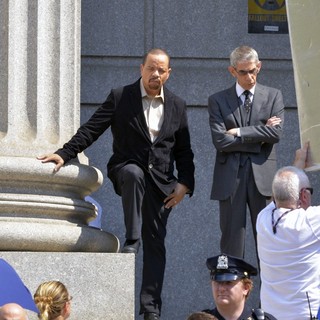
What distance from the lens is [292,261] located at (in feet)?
29.0

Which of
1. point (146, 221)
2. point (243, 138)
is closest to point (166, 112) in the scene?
point (243, 138)

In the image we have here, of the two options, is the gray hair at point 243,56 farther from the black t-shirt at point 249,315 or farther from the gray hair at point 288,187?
the black t-shirt at point 249,315

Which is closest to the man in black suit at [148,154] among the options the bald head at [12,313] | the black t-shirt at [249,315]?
the black t-shirt at [249,315]

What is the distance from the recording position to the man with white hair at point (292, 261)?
28.8ft

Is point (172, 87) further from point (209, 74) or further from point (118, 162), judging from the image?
point (118, 162)

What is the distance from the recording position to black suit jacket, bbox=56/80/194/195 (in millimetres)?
10492

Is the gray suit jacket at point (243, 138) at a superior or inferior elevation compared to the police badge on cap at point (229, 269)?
superior

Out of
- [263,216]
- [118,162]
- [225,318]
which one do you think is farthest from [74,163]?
[225,318]

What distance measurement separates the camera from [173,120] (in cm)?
1066

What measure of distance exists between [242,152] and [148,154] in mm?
722

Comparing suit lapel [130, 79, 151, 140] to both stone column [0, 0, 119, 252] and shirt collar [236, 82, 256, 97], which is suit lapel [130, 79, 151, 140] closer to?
stone column [0, 0, 119, 252]

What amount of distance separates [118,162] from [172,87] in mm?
3043

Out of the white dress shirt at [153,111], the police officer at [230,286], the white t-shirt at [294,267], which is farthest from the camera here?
the white dress shirt at [153,111]

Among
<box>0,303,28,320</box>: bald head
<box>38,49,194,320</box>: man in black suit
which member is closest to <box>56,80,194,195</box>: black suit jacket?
<box>38,49,194,320</box>: man in black suit
